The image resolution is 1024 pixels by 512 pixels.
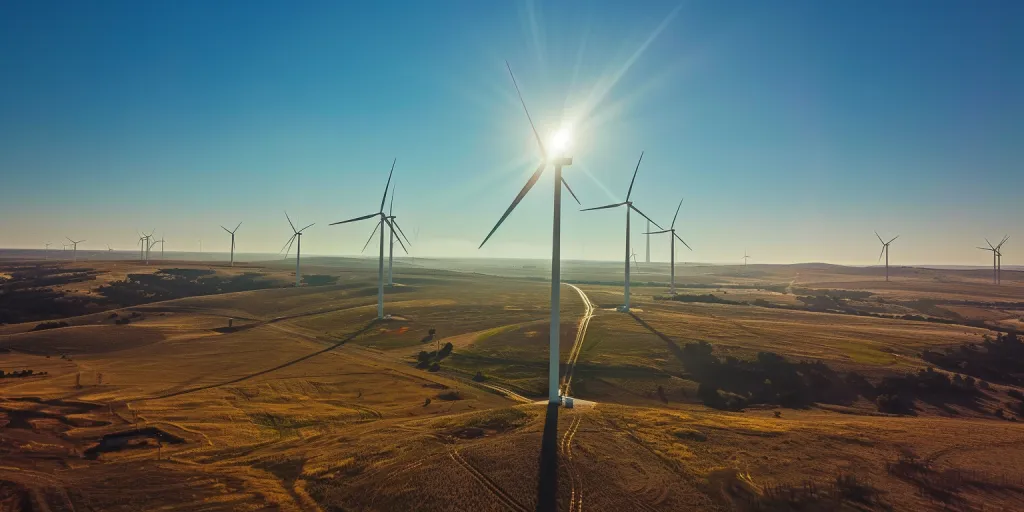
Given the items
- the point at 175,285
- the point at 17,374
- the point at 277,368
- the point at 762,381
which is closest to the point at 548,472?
the point at 762,381

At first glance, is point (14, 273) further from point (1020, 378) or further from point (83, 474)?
point (1020, 378)

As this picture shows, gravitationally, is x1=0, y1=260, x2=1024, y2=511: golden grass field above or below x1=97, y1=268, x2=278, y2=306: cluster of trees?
below

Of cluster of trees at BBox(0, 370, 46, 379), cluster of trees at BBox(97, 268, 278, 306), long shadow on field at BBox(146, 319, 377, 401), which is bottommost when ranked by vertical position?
long shadow on field at BBox(146, 319, 377, 401)

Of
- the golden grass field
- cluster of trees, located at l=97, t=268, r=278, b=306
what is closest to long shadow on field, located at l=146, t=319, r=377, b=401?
the golden grass field

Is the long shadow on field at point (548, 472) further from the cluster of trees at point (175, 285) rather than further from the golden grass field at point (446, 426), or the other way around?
the cluster of trees at point (175, 285)

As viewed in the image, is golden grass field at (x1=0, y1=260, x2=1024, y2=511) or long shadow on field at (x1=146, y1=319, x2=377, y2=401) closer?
golden grass field at (x1=0, y1=260, x2=1024, y2=511)

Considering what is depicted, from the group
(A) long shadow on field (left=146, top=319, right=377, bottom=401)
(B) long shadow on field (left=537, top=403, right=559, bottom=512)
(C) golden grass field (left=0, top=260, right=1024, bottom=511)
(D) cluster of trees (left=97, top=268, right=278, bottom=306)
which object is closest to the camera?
(B) long shadow on field (left=537, top=403, right=559, bottom=512)

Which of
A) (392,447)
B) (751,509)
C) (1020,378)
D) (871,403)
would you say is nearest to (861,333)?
(1020,378)

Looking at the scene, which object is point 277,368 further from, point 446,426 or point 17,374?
point 446,426

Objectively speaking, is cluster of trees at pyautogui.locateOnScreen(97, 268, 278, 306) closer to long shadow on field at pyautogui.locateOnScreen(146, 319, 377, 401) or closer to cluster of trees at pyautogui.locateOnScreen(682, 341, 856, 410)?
long shadow on field at pyautogui.locateOnScreen(146, 319, 377, 401)

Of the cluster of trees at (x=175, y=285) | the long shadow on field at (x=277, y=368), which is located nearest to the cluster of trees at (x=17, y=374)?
the long shadow on field at (x=277, y=368)
